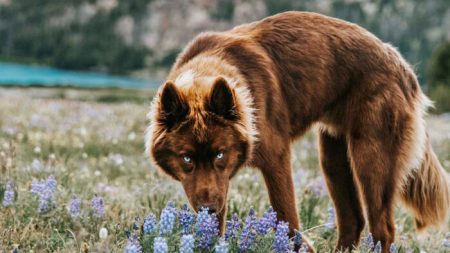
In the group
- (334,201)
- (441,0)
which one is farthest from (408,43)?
(334,201)

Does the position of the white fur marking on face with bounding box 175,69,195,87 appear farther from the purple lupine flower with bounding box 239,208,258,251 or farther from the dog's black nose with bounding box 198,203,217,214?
the purple lupine flower with bounding box 239,208,258,251

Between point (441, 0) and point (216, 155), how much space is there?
165 meters

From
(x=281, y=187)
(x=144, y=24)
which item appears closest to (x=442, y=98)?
(x=281, y=187)

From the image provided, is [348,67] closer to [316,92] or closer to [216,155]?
[316,92]

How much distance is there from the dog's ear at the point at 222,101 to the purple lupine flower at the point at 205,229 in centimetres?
84

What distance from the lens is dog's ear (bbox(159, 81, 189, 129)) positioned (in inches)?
151

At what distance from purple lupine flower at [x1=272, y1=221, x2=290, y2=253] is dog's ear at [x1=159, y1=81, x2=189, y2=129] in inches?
41.7

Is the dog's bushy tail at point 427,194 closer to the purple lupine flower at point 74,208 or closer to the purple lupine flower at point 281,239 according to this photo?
the purple lupine flower at point 281,239

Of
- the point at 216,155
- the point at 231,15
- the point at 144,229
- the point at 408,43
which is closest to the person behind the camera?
the point at 144,229

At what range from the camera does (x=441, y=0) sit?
6073 inches

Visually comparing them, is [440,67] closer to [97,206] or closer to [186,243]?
[97,206]

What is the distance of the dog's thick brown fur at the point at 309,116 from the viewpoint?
3975 mm

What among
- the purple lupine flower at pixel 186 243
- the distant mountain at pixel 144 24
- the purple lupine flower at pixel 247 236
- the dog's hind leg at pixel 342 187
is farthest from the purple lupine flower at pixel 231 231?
the distant mountain at pixel 144 24

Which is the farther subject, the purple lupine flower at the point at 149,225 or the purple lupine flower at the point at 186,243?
the purple lupine flower at the point at 149,225
